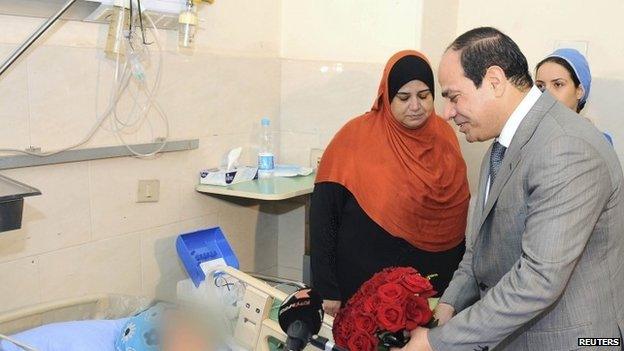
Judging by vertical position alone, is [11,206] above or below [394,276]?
above

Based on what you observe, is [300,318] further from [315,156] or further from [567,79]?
[315,156]

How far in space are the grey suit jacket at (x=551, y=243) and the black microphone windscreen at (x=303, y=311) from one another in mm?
246

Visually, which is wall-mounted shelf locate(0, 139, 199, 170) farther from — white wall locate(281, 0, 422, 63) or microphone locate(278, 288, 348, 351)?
microphone locate(278, 288, 348, 351)

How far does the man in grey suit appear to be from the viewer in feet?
3.52

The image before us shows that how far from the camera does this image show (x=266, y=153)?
2814 millimetres

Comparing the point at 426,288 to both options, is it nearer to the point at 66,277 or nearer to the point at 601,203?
the point at 601,203

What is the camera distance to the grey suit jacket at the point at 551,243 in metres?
1.07

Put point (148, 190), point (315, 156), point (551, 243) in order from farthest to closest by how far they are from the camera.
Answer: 1. point (315, 156)
2. point (148, 190)
3. point (551, 243)

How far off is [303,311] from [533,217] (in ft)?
1.62

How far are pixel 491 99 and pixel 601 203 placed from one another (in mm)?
310

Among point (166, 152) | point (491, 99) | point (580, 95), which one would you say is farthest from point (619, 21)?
point (166, 152)

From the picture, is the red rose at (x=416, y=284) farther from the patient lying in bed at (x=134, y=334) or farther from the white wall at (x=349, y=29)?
the white wall at (x=349, y=29)

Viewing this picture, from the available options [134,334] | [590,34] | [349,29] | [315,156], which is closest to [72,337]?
[134,334]

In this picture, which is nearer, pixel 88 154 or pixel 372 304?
pixel 372 304
